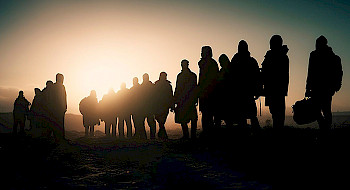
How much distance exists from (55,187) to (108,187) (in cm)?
75

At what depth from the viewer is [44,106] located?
11188mm

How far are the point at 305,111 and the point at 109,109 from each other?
11.5 meters

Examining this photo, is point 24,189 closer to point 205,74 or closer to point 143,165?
point 143,165

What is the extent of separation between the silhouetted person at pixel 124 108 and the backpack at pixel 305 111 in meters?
8.25

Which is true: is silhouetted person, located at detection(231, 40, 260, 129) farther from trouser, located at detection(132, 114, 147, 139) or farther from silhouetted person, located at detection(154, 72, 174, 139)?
trouser, located at detection(132, 114, 147, 139)

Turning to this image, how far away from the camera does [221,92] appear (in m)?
8.14

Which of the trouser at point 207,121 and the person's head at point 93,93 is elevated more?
the person's head at point 93,93

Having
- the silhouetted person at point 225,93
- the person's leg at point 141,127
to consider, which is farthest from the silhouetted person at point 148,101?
the silhouetted person at point 225,93

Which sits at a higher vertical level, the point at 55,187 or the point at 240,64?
the point at 240,64

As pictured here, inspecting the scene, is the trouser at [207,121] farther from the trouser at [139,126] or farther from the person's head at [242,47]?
the trouser at [139,126]

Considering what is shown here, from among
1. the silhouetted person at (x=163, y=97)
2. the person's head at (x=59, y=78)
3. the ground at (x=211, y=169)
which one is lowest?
the ground at (x=211, y=169)

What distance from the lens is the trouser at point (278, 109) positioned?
659cm

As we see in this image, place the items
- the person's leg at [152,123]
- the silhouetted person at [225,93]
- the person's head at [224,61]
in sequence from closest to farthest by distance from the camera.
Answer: the silhouetted person at [225,93] → the person's head at [224,61] → the person's leg at [152,123]

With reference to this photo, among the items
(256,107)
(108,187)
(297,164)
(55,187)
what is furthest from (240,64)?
(55,187)
